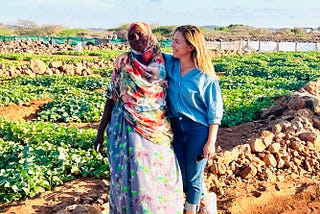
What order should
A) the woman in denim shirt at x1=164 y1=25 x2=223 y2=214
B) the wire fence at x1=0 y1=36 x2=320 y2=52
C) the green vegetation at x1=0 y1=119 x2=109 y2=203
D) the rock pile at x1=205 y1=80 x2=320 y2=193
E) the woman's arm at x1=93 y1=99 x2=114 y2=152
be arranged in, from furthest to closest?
the wire fence at x1=0 y1=36 x2=320 y2=52 < the rock pile at x1=205 y1=80 x2=320 y2=193 < the green vegetation at x1=0 y1=119 x2=109 y2=203 < the woman's arm at x1=93 y1=99 x2=114 y2=152 < the woman in denim shirt at x1=164 y1=25 x2=223 y2=214

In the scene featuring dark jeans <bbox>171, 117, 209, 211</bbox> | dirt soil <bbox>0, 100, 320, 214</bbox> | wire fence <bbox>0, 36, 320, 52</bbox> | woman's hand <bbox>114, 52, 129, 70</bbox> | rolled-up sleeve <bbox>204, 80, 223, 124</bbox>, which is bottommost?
wire fence <bbox>0, 36, 320, 52</bbox>

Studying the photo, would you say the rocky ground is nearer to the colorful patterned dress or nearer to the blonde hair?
the colorful patterned dress

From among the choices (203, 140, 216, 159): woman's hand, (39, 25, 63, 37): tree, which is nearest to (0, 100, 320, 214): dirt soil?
(203, 140, 216, 159): woman's hand

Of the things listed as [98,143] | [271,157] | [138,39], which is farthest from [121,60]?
[271,157]

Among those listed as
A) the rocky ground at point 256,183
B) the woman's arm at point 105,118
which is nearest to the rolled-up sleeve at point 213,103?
the woman's arm at point 105,118

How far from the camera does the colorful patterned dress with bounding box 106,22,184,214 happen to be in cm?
332

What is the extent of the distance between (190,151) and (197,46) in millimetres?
779

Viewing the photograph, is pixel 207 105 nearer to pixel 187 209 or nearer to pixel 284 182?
pixel 187 209

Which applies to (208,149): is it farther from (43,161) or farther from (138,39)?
(43,161)

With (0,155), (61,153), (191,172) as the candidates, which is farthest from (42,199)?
(191,172)

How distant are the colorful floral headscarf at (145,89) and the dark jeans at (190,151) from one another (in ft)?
0.49

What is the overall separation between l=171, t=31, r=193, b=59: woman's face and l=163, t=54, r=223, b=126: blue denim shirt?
4.9 inches

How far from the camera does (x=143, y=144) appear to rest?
3.36 m

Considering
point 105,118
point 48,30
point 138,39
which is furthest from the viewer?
point 48,30
